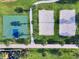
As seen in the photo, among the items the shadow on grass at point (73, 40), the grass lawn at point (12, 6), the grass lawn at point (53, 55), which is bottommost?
the grass lawn at point (53, 55)

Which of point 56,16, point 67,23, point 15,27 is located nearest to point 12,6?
point 15,27

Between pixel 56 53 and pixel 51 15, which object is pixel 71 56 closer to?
pixel 56 53

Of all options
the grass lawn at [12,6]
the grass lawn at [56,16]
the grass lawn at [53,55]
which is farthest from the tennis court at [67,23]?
the grass lawn at [12,6]

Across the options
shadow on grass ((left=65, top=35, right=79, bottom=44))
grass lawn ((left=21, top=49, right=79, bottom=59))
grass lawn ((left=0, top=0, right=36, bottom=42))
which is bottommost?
grass lawn ((left=21, top=49, right=79, bottom=59))

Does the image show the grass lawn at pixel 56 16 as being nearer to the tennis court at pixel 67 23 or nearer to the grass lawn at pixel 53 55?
the tennis court at pixel 67 23

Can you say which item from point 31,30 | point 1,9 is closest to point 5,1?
point 1,9

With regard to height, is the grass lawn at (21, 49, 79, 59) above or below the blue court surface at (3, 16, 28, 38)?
below

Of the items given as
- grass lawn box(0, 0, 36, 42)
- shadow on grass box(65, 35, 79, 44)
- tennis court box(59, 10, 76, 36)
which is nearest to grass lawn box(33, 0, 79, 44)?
shadow on grass box(65, 35, 79, 44)

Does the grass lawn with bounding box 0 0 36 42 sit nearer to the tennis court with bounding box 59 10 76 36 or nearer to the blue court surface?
the blue court surface
